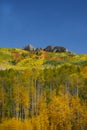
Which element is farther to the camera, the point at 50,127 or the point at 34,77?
the point at 34,77

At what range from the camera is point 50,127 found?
94.3 m

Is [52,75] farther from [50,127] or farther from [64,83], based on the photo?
[50,127]

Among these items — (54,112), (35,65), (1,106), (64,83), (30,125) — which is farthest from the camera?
(35,65)

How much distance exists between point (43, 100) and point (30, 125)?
12.5 metres

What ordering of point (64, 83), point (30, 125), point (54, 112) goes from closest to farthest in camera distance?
point (30, 125) → point (54, 112) → point (64, 83)

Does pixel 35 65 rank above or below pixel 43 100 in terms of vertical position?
above

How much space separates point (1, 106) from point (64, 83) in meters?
19.9

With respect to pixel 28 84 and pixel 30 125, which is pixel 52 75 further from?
pixel 30 125

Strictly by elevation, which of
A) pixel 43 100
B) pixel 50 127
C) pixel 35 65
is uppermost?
pixel 35 65

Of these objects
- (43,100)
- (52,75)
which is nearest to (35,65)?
(52,75)

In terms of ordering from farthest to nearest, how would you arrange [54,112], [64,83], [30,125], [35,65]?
[35,65]
[64,83]
[54,112]
[30,125]

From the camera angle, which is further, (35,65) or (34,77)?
(35,65)

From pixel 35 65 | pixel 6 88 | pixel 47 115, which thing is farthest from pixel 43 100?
pixel 35 65

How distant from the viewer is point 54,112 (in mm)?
95688
